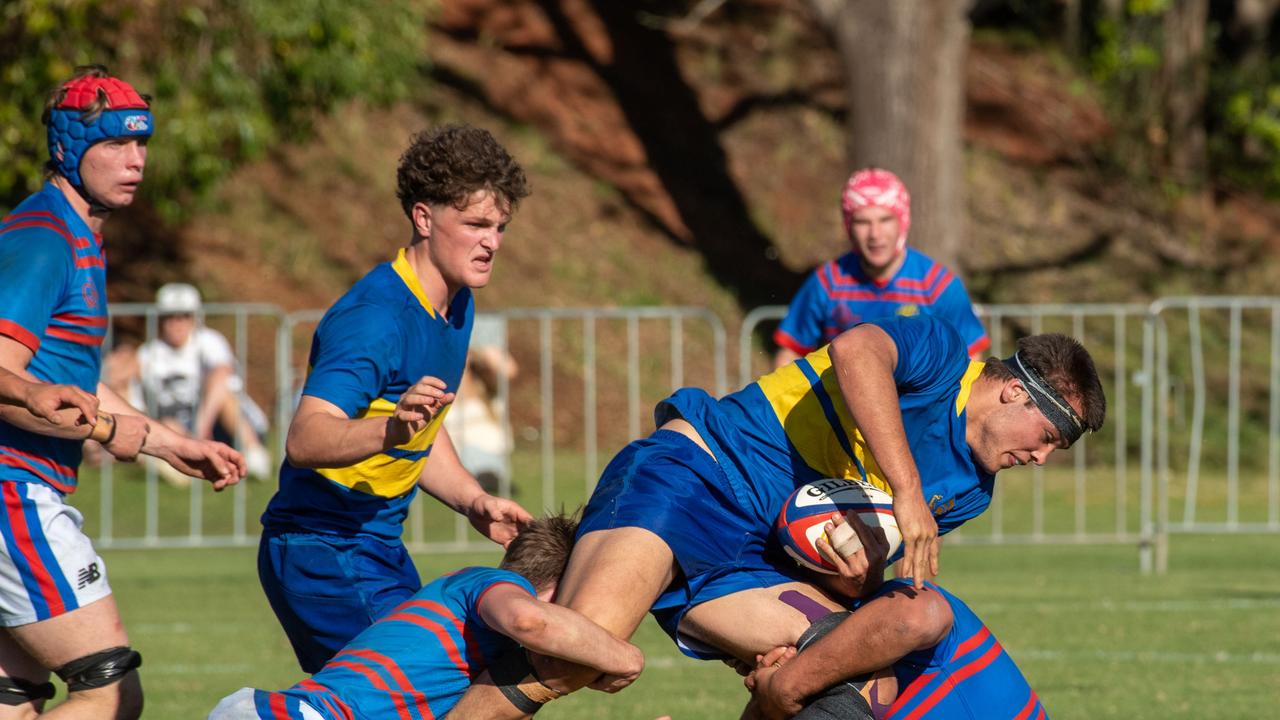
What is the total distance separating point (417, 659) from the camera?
4.40 meters

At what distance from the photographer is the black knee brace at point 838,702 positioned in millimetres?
4656

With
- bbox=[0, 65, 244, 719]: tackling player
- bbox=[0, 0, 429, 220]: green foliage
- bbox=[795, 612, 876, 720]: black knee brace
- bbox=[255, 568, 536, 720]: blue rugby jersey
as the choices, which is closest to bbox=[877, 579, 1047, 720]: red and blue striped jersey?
bbox=[795, 612, 876, 720]: black knee brace

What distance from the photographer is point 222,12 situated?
46.5ft

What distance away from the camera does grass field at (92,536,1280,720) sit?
6797 mm

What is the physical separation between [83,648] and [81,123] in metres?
1.54

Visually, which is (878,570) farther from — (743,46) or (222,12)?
(743,46)

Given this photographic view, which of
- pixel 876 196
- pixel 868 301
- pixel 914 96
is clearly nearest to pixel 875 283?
pixel 868 301

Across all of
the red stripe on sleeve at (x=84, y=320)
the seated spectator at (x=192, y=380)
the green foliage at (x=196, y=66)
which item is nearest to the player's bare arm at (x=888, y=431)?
the red stripe on sleeve at (x=84, y=320)

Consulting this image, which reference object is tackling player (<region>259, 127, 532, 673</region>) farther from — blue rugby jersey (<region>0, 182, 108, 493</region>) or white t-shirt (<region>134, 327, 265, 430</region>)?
white t-shirt (<region>134, 327, 265, 430</region>)

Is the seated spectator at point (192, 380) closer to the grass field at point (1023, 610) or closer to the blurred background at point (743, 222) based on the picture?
the blurred background at point (743, 222)

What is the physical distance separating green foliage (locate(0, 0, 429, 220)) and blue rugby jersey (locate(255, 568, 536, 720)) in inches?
392

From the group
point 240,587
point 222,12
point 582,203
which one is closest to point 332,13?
point 222,12

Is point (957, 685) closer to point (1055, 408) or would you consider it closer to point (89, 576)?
point (1055, 408)

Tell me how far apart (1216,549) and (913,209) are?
18.6 ft
